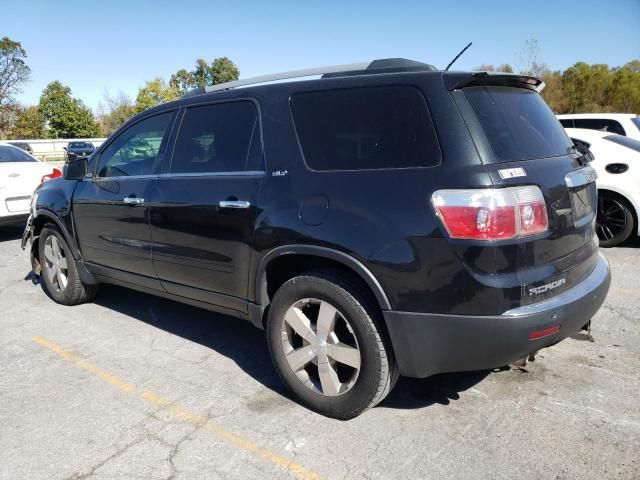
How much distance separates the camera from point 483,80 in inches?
101

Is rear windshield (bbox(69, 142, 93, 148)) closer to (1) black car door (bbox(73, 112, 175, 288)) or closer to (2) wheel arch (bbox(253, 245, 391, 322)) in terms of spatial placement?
(1) black car door (bbox(73, 112, 175, 288))

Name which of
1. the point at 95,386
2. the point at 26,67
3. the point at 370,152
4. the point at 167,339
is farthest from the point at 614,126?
the point at 26,67

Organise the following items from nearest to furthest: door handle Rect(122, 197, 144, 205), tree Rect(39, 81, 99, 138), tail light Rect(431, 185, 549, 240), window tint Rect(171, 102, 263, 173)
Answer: tail light Rect(431, 185, 549, 240) < window tint Rect(171, 102, 263, 173) < door handle Rect(122, 197, 144, 205) < tree Rect(39, 81, 99, 138)

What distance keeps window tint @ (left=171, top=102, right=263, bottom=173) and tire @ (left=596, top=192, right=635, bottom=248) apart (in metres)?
5.24

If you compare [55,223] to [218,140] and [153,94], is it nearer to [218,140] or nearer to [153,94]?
[218,140]

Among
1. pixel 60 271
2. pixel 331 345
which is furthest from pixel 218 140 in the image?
pixel 60 271

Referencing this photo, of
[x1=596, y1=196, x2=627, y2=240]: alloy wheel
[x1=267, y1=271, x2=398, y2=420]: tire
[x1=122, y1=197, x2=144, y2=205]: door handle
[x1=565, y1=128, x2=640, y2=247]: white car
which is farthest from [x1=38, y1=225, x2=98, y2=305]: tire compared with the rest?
[x1=596, y1=196, x2=627, y2=240]: alloy wheel

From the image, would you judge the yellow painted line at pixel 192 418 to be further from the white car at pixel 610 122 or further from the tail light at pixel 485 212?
the white car at pixel 610 122

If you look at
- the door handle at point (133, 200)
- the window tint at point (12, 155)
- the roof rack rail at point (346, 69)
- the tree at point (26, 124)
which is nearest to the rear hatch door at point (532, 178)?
the roof rack rail at point (346, 69)

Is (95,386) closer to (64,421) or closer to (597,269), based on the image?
(64,421)

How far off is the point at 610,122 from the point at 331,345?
24.5ft

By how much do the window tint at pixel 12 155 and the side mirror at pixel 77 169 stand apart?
538cm

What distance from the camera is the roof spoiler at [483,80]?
8.14 ft

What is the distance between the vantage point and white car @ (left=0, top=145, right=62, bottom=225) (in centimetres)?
800
